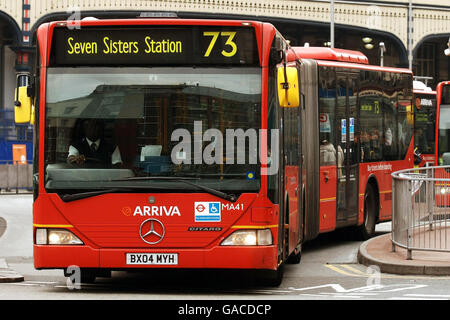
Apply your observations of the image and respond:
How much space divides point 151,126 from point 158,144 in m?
Answer: 0.20

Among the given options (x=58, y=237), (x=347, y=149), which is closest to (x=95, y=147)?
(x=58, y=237)

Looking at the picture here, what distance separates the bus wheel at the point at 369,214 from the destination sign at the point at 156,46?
8.27 metres

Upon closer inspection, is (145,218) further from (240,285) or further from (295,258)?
(295,258)

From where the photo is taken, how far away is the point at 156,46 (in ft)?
35.9

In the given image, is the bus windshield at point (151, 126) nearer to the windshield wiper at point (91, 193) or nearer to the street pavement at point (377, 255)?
the windshield wiper at point (91, 193)

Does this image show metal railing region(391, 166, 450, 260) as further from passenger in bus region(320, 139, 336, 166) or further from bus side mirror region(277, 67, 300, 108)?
bus side mirror region(277, 67, 300, 108)

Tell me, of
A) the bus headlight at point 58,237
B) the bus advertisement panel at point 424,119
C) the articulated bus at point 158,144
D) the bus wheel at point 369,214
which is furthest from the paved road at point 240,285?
the bus advertisement panel at point 424,119

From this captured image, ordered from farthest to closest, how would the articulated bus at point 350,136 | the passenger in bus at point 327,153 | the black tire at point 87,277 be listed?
the passenger in bus at point 327,153
the articulated bus at point 350,136
the black tire at point 87,277

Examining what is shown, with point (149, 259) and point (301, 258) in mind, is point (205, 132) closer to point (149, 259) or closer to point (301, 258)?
point (149, 259)

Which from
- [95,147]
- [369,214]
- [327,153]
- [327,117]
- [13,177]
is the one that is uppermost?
[327,117]

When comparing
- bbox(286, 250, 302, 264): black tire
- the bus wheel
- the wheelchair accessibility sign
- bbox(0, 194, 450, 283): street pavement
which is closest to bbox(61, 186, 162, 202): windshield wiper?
the wheelchair accessibility sign

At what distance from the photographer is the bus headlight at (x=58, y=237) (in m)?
10.9

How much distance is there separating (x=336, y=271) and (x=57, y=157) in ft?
15.4
